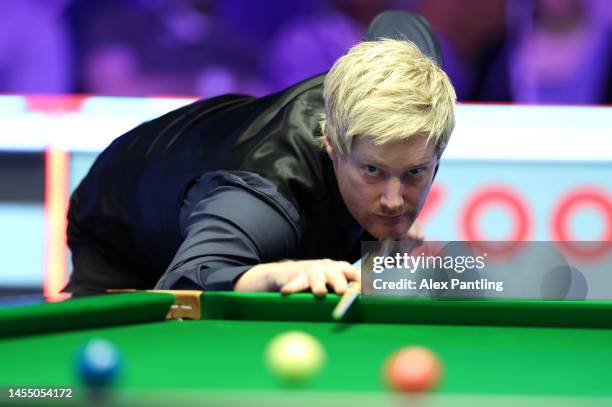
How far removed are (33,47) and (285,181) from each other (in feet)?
11.0

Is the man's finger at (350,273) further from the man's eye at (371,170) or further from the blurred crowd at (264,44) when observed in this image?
the blurred crowd at (264,44)

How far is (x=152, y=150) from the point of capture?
10.0 ft

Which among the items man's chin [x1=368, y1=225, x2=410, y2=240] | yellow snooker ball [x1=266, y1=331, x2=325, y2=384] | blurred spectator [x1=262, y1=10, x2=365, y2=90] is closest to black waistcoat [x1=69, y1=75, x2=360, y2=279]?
man's chin [x1=368, y1=225, x2=410, y2=240]

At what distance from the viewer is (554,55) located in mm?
5199

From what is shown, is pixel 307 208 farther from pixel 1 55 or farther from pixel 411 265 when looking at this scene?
pixel 1 55

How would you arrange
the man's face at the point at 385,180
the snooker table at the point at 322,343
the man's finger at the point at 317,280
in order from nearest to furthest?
the snooker table at the point at 322,343
the man's finger at the point at 317,280
the man's face at the point at 385,180

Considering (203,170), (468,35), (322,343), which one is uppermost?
(468,35)

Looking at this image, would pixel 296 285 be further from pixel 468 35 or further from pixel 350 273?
pixel 468 35

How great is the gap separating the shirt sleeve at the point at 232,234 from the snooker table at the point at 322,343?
0.22 m

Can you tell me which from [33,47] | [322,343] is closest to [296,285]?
[322,343]

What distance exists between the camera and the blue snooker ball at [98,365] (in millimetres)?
1276

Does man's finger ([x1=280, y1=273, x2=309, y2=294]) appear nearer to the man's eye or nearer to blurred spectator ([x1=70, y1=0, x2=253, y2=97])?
the man's eye

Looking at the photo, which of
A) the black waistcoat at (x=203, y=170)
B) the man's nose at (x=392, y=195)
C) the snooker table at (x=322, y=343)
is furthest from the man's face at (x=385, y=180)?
the snooker table at (x=322, y=343)

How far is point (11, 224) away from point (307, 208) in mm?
3155
